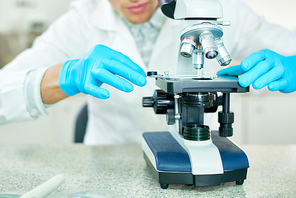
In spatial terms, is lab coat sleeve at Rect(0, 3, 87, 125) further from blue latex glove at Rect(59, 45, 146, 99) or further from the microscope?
the microscope

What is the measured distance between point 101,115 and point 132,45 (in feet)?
1.43

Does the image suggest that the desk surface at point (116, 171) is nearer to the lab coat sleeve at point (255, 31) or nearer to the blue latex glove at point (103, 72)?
the blue latex glove at point (103, 72)

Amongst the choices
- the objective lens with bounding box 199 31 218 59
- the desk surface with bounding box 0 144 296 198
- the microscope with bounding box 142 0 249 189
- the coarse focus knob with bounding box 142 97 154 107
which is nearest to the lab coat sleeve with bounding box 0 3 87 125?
the desk surface with bounding box 0 144 296 198

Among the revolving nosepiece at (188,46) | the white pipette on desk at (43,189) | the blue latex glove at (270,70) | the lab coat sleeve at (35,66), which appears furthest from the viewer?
the lab coat sleeve at (35,66)

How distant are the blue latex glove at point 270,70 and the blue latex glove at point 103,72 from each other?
0.32 meters

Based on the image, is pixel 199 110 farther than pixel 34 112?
No

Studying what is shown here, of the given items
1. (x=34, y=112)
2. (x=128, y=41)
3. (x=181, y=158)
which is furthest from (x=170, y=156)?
(x=128, y=41)

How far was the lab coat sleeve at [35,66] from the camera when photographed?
1.07m

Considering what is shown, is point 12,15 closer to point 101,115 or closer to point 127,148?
point 101,115

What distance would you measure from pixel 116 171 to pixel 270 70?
23.1 inches

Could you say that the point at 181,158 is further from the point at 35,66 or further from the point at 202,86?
the point at 35,66

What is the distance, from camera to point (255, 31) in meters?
1.36

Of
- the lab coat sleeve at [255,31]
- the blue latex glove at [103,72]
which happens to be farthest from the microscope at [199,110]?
the lab coat sleeve at [255,31]

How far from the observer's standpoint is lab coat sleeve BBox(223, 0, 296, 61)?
1334mm
